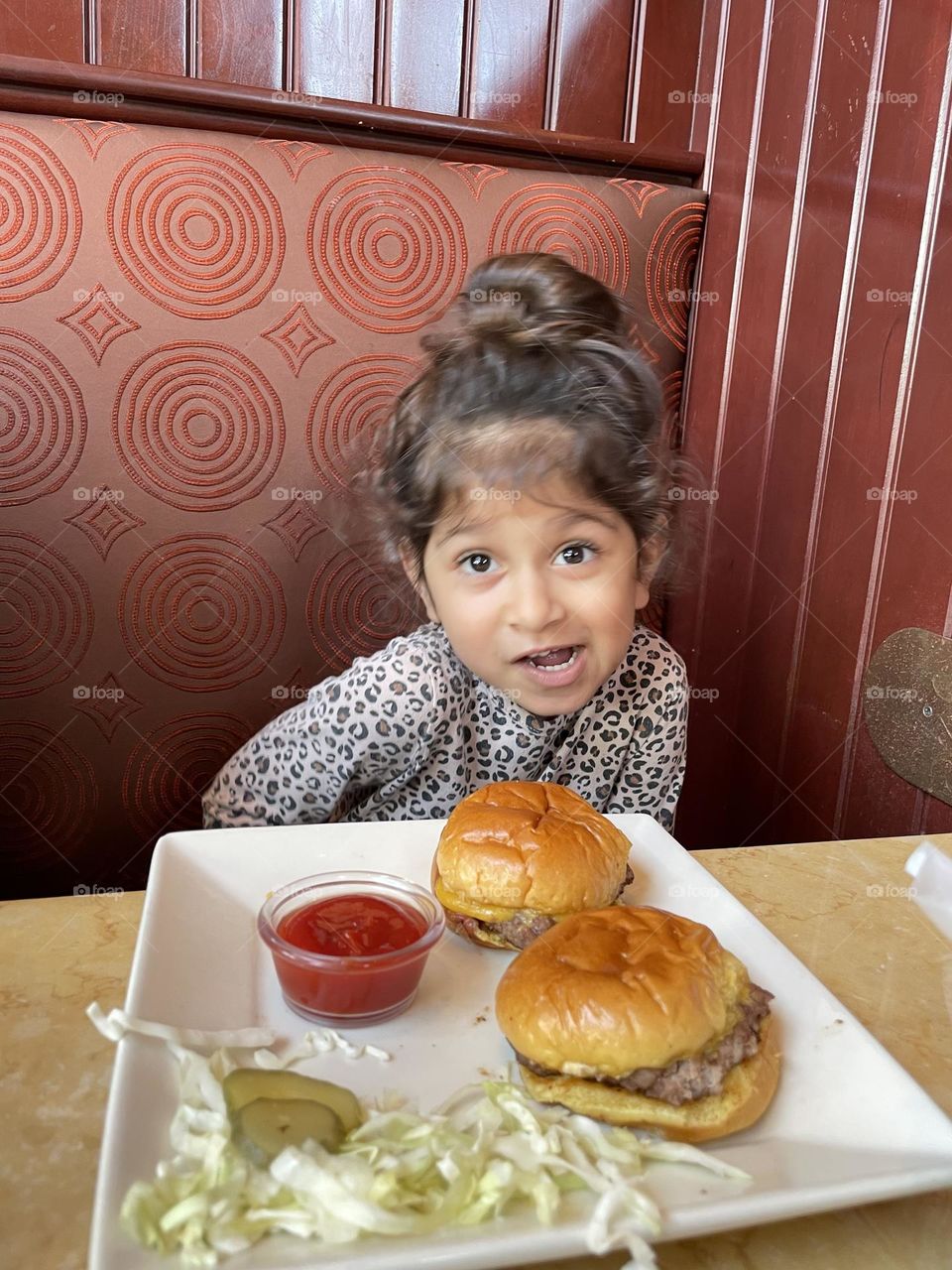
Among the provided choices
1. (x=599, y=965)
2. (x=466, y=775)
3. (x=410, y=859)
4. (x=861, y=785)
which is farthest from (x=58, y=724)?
(x=861, y=785)

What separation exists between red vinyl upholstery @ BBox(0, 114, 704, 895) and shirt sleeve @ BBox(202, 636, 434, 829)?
20 cm

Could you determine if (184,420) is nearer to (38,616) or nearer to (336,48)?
(38,616)

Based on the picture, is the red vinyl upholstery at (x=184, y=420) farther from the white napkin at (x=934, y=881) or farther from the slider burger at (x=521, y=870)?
the white napkin at (x=934, y=881)

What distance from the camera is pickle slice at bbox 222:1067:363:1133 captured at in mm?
731

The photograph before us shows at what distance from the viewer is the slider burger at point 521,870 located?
1031 mm

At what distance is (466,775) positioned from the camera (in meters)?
1.69

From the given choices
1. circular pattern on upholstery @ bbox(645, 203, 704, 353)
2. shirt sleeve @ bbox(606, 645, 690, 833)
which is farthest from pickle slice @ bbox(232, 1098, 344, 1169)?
circular pattern on upholstery @ bbox(645, 203, 704, 353)

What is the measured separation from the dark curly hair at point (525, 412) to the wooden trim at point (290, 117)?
0.97 ft

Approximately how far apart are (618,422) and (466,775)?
0.67 m

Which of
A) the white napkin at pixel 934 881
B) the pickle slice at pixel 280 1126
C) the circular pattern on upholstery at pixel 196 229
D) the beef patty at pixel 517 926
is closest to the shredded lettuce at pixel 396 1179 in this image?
the pickle slice at pixel 280 1126

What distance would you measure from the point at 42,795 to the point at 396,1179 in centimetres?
129

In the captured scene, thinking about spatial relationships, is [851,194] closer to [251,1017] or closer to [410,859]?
[410,859]

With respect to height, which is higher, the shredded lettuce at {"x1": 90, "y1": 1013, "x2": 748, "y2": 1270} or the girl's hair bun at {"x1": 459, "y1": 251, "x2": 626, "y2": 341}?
the girl's hair bun at {"x1": 459, "y1": 251, "x2": 626, "y2": 341}

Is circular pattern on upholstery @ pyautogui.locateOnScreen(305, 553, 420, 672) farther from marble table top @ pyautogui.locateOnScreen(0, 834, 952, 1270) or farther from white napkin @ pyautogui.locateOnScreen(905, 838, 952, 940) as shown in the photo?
white napkin @ pyautogui.locateOnScreen(905, 838, 952, 940)
